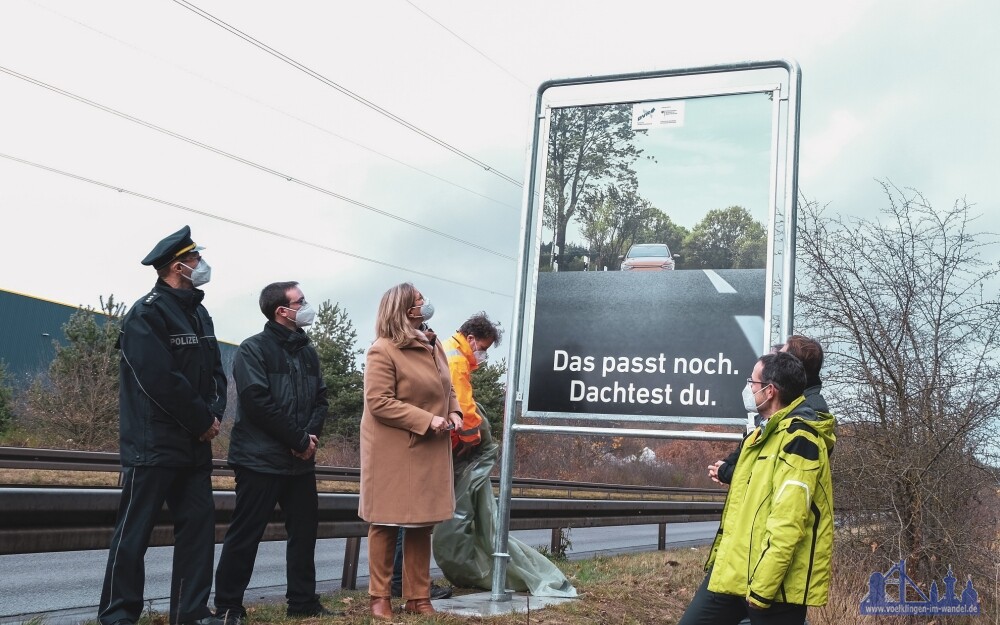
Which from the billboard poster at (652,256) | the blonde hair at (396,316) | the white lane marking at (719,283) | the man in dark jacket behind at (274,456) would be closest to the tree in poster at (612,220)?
the billboard poster at (652,256)

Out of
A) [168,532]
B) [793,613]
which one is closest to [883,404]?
[793,613]

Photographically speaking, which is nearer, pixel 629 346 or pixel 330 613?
pixel 330 613

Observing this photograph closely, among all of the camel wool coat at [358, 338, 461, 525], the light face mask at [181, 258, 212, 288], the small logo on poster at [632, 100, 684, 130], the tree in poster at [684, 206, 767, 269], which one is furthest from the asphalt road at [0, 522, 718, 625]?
the small logo on poster at [632, 100, 684, 130]

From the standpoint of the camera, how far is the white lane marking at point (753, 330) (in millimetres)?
6785

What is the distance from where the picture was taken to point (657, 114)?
292 inches

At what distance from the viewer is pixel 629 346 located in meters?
7.19

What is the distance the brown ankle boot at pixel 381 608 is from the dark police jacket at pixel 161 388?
50.7 inches

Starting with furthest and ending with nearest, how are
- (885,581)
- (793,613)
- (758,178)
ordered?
1. (885,581)
2. (758,178)
3. (793,613)

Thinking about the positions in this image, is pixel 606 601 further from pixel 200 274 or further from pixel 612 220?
pixel 200 274

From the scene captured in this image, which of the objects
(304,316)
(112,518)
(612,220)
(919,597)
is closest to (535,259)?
(612,220)

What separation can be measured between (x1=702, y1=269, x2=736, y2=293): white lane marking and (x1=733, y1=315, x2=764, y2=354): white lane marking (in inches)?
7.9

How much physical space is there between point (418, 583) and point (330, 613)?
549 millimetres

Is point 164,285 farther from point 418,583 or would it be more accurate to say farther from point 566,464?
point 566,464

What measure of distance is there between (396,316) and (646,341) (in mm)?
1948
